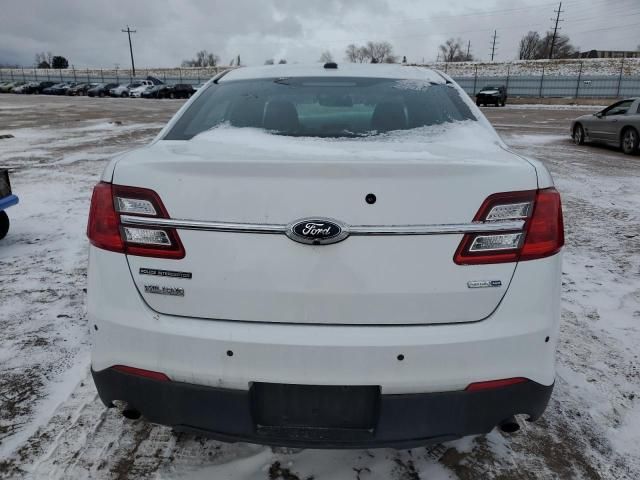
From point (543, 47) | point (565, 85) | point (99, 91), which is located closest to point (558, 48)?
point (543, 47)

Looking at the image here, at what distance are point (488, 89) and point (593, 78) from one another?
16.2 metres

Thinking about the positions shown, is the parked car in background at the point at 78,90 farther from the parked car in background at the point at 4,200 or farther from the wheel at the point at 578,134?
the parked car in background at the point at 4,200

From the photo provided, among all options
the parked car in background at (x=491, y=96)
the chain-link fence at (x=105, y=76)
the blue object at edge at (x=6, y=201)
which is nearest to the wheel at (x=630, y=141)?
the blue object at edge at (x=6, y=201)

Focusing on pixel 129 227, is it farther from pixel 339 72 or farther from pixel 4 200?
pixel 4 200

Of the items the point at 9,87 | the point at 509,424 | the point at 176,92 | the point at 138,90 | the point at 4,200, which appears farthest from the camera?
the point at 9,87

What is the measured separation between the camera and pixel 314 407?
1.68 meters

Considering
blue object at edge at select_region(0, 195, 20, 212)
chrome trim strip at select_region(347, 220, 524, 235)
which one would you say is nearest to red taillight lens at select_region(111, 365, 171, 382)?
chrome trim strip at select_region(347, 220, 524, 235)

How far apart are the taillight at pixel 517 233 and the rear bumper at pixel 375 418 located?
1.51 feet

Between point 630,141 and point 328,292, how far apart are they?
13164 millimetres

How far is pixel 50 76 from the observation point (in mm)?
85750

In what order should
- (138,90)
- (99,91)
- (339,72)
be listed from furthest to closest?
1. (99,91)
2. (138,90)
3. (339,72)

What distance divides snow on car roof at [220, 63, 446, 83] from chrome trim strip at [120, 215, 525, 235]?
60.1 inches

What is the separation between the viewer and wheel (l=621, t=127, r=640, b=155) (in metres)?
11.9

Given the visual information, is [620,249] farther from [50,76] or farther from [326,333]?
[50,76]
